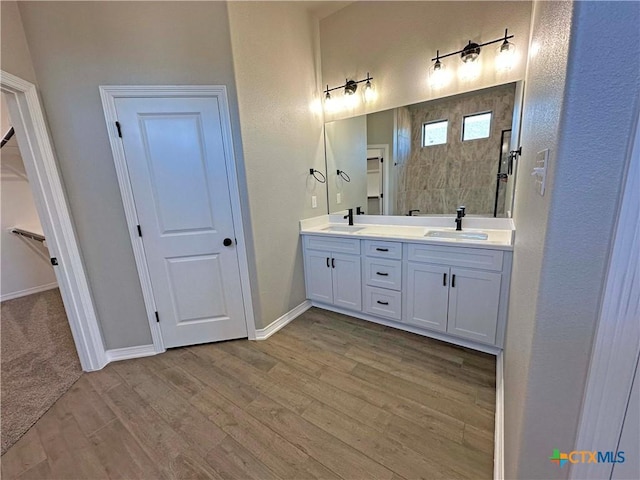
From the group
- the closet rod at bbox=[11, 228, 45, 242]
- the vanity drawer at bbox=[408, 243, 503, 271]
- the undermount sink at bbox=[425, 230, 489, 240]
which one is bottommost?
the vanity drawer at bbox=[408, 243, 503, 271]

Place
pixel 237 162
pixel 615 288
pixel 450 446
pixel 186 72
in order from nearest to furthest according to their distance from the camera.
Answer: pixel 615 288, pixel 450 446, pixel 186 72, pixel 237 162

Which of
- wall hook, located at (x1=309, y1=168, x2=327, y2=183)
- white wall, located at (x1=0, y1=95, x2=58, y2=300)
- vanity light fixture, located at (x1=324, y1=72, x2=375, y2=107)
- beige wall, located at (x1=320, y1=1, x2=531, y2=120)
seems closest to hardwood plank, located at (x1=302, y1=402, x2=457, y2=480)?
wall hook, located at (x1=309, y1=168, x2=327, y2=183)

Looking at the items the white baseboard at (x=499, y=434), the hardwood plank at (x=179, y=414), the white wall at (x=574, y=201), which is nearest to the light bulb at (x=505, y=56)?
the white wall at (x=574, y=201)

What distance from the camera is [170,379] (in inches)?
75.5

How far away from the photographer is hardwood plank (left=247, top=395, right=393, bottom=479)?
1253mm

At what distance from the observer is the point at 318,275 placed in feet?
8.90

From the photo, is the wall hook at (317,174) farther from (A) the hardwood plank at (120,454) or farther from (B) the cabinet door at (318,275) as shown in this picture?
(A) the hardwood plank at (120,454)

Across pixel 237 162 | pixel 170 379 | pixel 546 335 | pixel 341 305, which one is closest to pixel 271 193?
pixel 237 162

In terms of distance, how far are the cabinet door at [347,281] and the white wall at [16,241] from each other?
4.11m

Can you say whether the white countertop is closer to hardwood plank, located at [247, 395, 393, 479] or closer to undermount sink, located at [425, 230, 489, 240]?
undermount sink, located at [425, 230, 489, 240]

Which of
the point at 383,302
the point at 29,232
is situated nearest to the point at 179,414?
the point at 383,302

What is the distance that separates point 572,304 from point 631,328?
0.11 metres

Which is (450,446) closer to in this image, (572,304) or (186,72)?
(572,304)

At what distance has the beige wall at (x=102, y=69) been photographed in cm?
171
